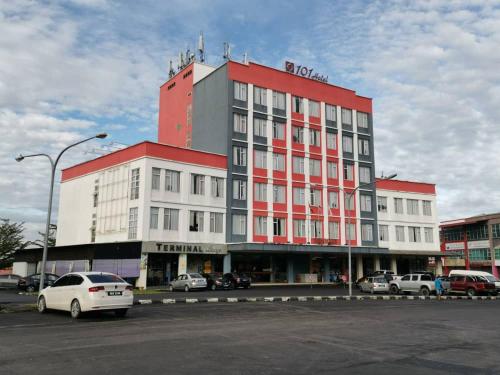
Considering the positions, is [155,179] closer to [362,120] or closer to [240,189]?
[240,189]

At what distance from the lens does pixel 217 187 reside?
48500mm

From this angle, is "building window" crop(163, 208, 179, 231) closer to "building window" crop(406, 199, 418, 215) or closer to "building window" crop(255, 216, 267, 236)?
"building window" crop(255, 216, 267, 236)

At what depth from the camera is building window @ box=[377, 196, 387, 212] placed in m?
60.9

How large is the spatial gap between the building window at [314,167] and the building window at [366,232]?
29.5 ft

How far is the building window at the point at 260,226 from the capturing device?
50031 mm

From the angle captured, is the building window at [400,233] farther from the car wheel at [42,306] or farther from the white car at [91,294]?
the car wheel at [42,306]

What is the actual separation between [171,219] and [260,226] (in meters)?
10.2

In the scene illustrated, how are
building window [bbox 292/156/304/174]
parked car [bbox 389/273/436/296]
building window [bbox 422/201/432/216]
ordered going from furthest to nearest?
building window [bbox 422/201/432/216] < building window [bbox 292/156/304/174] < parked car [bbox 389/273/436/296]

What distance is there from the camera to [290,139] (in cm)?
5397

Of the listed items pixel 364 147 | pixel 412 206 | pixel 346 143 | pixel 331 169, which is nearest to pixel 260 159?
pixel 331 169

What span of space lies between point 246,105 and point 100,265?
22259 millimetres

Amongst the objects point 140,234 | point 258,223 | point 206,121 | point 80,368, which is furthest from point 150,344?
point 206,121

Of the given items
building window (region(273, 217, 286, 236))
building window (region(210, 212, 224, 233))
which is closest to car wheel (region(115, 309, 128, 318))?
building window (region(210, 212, 224, 233))

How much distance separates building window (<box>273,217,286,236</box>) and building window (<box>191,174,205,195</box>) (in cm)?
905
